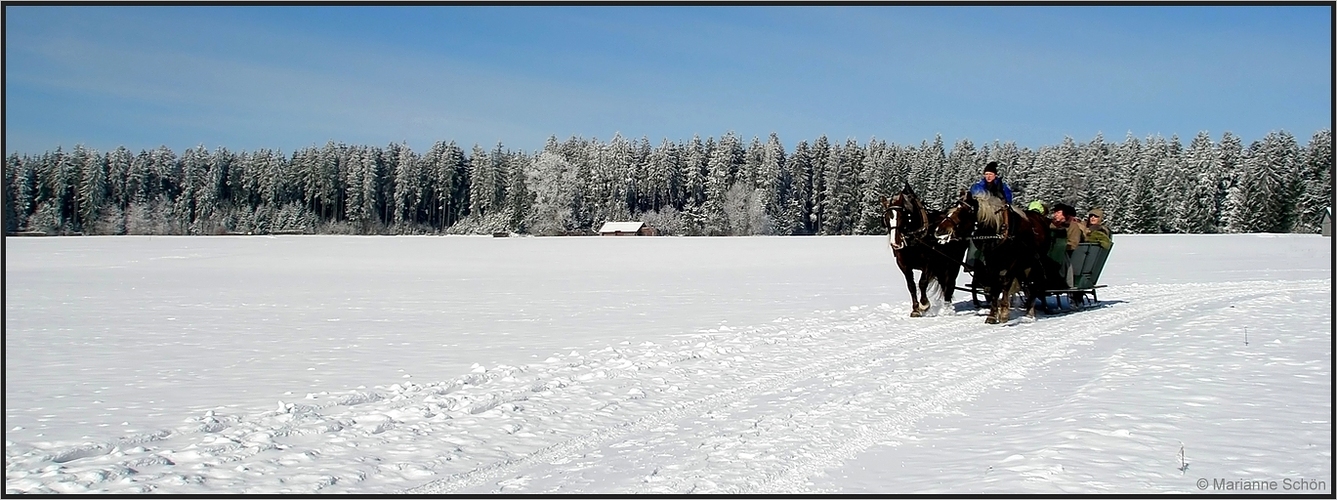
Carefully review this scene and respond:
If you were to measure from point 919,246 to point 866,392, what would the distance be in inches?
274

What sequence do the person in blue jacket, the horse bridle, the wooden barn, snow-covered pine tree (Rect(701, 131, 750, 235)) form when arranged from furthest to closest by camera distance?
snow-covered pine tree (Rect(701, 131, 750, 235)), the wooden barn, the person in blue jacket, the horse bridle

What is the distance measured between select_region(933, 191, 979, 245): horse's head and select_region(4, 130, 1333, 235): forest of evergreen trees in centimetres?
7479

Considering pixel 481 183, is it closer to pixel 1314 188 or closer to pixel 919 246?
pixel 1314 188

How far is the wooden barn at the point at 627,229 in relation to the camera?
94.9 m

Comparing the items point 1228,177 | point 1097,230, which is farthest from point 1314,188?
point 1097,230

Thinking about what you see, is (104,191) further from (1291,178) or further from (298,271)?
(1291,178)

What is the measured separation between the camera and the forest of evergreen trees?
3403 inches

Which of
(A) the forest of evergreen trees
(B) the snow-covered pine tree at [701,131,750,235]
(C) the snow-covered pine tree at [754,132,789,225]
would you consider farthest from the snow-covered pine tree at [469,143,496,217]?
(C) the snow-covered pine tree at [754,132,789,225]

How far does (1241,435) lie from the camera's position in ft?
18.7

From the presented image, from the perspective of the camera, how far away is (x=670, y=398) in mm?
7473

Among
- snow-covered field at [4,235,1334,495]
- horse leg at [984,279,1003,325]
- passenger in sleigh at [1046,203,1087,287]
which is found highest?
passenger in sleigh at [1046,203,1087,287]

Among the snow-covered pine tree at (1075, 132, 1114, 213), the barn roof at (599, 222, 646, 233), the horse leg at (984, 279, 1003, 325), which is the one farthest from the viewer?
the barn roof at (599, 222, 646, 233)

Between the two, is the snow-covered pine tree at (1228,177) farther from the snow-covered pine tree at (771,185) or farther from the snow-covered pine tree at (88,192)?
the snow-covered pine tree at (88,192)

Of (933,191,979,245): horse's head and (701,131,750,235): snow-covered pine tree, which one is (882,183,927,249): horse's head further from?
(701,131,750,235): snow-covered pine tree
